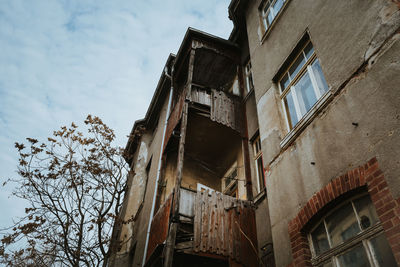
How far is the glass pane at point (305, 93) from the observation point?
5.55 m

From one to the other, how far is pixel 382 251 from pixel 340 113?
195cm

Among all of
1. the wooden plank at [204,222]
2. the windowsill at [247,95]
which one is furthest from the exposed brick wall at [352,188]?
the windowsill at [247,95]

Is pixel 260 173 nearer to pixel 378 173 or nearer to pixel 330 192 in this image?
pixel 330 192

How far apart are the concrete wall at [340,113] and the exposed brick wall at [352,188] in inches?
4.3

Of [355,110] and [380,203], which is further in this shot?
[355,110]

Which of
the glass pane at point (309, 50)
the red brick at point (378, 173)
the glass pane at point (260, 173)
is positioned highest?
the glass pane at point (309, 50)

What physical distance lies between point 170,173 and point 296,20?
7508 mm

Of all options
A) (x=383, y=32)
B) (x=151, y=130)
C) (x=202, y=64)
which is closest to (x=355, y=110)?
(x=383, y=32)

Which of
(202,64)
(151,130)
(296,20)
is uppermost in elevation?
(151,130)

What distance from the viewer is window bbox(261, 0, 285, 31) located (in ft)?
26.2

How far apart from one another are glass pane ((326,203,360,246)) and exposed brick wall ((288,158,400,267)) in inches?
8.8

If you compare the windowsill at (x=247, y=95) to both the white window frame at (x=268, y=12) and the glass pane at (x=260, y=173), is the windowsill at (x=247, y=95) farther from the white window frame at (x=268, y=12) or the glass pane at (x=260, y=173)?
the glass pane at (x=260, y=173)

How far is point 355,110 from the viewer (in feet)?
13.6

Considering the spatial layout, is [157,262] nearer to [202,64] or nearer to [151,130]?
[202,64]
